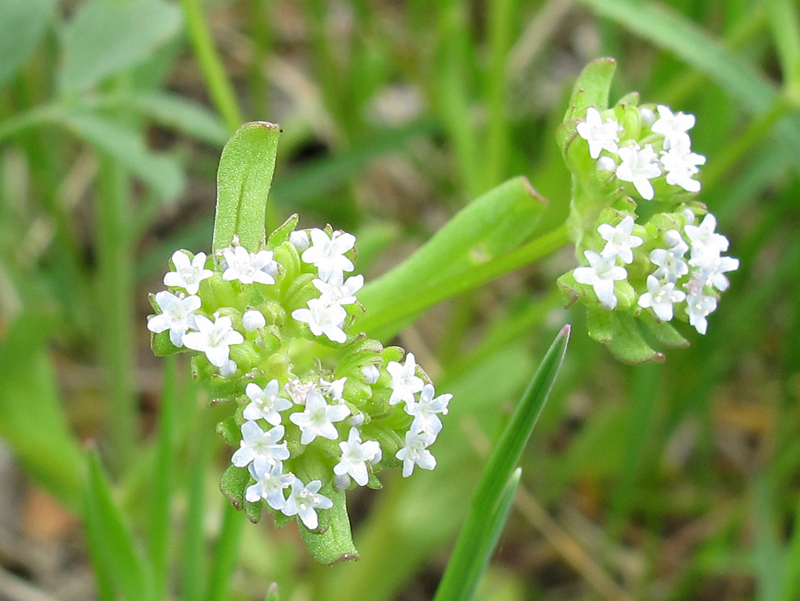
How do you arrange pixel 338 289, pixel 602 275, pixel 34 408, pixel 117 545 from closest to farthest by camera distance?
1. pixel 338 289
2. pixel 602 275
3. pixel 117 545
4. pixel 34 408

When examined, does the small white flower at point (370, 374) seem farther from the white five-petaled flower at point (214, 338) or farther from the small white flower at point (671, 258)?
the small white flower at point (671, 258)

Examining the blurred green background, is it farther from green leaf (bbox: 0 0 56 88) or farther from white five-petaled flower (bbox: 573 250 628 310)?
white five-petaled flower (bbox: 573 250 628 310)

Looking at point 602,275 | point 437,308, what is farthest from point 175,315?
point 437,308

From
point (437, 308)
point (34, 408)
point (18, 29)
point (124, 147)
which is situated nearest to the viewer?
point (18, 29)

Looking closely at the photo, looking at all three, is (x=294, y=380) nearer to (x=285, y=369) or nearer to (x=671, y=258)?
(x=285, y=369)

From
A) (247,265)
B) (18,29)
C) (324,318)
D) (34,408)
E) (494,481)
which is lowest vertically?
(494,481)

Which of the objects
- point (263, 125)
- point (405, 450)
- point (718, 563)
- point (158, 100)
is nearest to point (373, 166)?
point (158, 100)

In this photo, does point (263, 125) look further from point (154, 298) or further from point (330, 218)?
point (330, 218)
